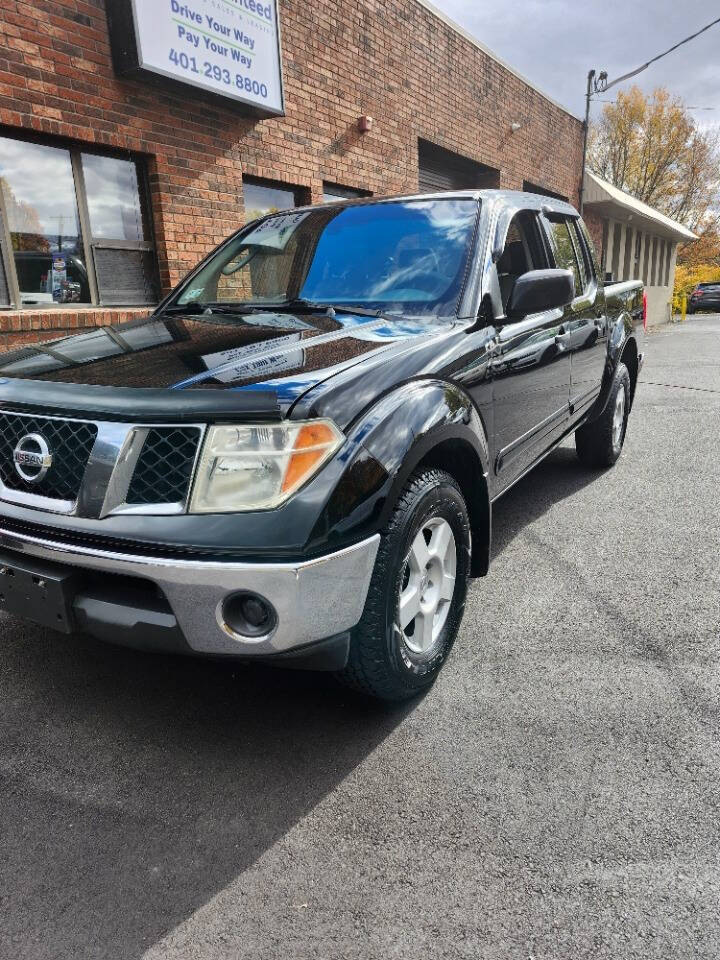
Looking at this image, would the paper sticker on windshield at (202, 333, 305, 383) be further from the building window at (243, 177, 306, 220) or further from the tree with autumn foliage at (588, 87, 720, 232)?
the tree with autumn foliage at (588, 87, 720, 232)

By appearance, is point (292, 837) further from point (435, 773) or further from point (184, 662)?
point (184, 662)

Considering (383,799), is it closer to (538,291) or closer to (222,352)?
(222,352)

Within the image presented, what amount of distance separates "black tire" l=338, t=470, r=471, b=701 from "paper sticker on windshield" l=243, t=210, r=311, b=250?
6.05ft

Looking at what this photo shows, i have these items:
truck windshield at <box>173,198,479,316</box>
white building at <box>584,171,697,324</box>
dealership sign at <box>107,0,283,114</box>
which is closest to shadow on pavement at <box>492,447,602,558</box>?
truck windshield at <box>173,198,479,316</box>

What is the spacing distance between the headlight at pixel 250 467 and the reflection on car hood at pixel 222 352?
108 millimetres

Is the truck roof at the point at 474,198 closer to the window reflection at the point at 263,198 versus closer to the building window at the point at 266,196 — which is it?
the building window at the point at 266,196

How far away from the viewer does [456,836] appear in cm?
195

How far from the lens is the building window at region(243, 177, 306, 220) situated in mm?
8289

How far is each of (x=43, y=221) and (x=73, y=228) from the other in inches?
11.8

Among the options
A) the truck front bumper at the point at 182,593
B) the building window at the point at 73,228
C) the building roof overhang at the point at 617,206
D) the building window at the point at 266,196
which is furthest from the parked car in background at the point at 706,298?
the truck front bumper at the point at 182,593

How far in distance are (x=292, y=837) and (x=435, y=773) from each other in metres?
0.49

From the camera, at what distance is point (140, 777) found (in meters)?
2.20

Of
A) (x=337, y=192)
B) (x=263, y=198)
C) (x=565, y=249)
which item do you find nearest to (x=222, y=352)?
(x=565, y=249)

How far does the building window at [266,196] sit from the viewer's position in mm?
8289
